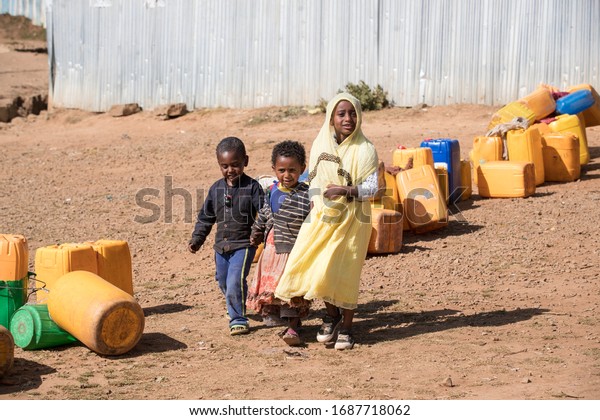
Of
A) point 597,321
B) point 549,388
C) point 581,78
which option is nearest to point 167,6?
point 581,78

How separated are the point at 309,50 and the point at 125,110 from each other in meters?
4.32

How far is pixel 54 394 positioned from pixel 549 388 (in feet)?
8.94

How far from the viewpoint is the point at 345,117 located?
6.17m

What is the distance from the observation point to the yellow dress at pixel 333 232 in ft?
20.3

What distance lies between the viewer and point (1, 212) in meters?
11.9

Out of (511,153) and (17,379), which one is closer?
(17,379)

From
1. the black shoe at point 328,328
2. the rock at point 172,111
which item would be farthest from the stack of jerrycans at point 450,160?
the rock at point 172,111

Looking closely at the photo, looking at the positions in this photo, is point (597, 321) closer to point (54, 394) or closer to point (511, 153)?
point (54, 394)

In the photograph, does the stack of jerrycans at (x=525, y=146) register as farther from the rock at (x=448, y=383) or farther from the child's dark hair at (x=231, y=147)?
the rock at (x=448, y=383)

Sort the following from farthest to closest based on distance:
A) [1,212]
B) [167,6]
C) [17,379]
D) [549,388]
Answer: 1. [167,6]
2. [1,212]
3. [17,379]
4. [549,388]

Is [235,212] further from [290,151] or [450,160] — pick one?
[450,160]

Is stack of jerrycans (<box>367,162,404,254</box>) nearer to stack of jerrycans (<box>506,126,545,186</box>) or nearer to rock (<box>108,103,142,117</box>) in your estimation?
stack of jerrycans (<box>506,126,545,186</box>)

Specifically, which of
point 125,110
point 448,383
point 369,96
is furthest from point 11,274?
point 125,110

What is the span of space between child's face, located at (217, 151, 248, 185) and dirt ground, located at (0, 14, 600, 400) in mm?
1108
